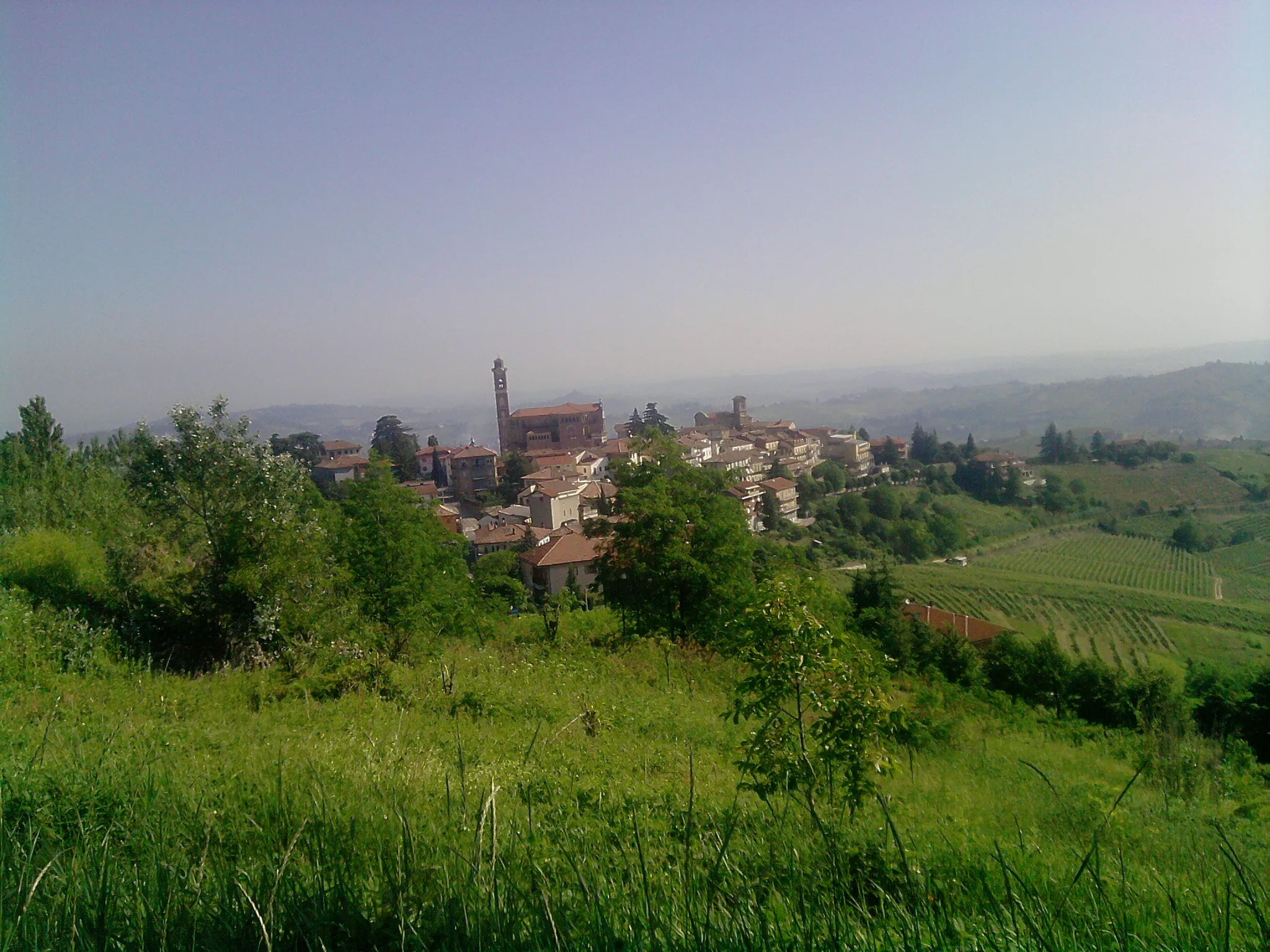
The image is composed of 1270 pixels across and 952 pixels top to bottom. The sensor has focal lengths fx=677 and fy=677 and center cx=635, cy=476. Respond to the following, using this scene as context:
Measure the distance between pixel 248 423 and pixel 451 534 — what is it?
371 centimetres

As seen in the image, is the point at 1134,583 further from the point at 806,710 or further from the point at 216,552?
the point at 216,552

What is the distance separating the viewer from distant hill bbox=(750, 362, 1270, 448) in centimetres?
3508

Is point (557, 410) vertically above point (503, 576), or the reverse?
point (557, 410)

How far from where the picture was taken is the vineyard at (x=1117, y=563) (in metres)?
29.0

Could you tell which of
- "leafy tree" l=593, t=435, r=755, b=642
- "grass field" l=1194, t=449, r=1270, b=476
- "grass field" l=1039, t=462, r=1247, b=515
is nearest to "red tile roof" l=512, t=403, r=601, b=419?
"grass field" l=1039, t=462, r=1247, b=515

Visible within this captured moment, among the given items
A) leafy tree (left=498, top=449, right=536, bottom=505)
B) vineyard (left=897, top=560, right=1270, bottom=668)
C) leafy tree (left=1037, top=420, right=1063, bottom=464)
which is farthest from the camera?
leafy tree (left=498, top=449, right=536, bottom=505)

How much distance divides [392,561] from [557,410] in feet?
217

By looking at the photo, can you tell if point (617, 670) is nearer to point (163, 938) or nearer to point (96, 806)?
point (96, 806)

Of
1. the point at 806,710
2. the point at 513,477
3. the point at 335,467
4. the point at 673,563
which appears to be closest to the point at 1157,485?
the point at 673,563

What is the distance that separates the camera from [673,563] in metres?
13.1

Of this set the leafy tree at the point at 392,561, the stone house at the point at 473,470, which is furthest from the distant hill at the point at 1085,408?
the stone house at the point at 473,470

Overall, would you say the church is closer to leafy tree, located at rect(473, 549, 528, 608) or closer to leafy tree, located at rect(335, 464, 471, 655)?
leafy tree, located at rect(473, 549, 528, 608)

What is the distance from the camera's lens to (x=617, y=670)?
9867 mm

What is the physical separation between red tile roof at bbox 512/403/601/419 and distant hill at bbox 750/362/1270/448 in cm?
3736
